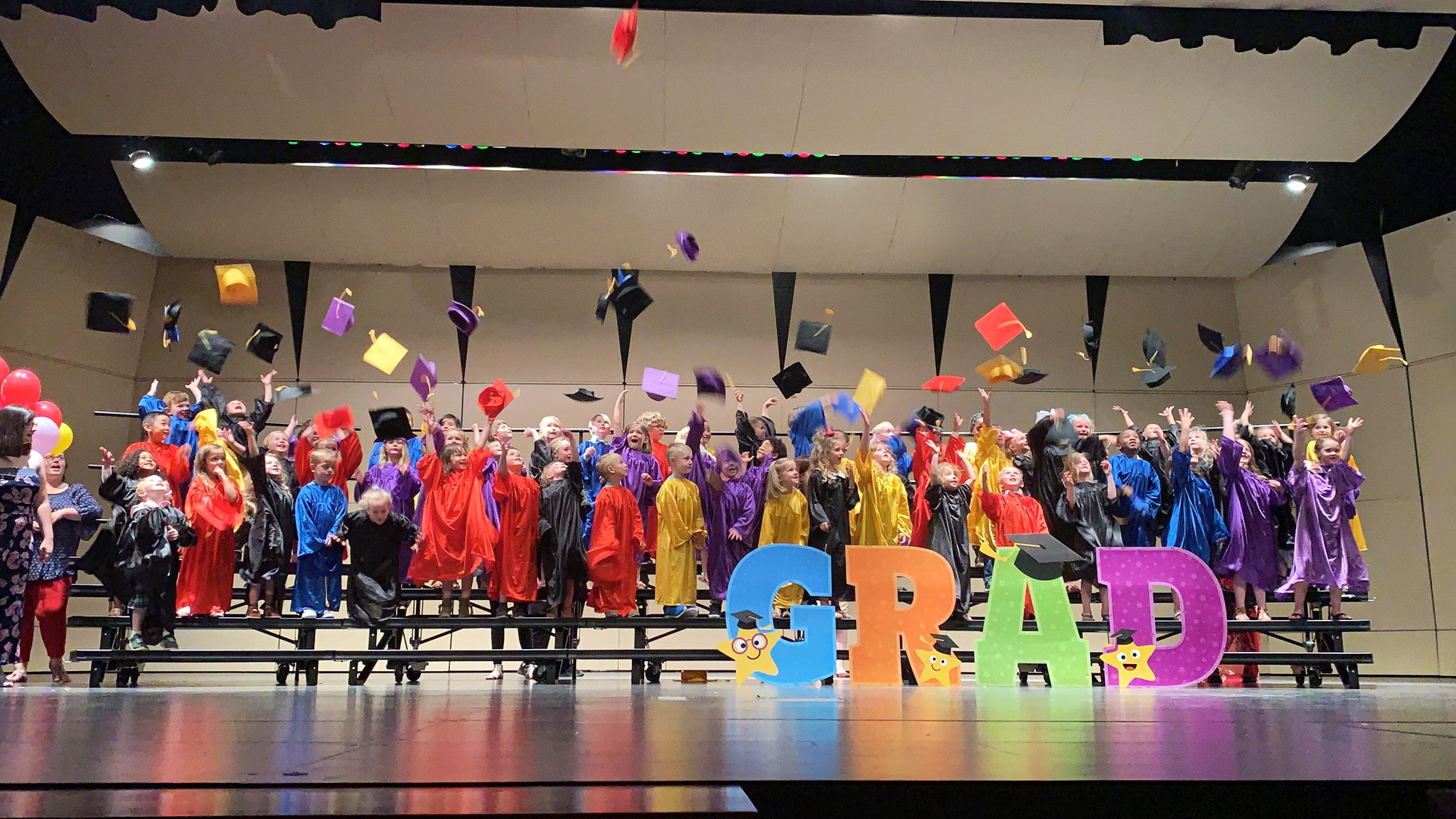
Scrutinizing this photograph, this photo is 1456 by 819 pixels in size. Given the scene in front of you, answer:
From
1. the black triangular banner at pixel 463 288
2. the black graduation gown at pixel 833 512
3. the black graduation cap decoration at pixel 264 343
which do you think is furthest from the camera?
the black triangular banner at pixel 463 288

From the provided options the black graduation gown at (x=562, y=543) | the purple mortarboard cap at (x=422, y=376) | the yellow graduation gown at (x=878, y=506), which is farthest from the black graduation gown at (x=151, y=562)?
the yellow graduation gown at (x=878, y=506)

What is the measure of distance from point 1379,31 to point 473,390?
8.76 m

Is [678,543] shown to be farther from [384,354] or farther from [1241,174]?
[1241,174]

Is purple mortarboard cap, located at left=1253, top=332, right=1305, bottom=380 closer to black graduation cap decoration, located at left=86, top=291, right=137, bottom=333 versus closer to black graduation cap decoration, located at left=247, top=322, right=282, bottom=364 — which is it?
black graduation cap decoration, located at left=247, top=322, right=282, bottom=364

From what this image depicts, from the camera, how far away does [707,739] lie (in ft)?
8.05

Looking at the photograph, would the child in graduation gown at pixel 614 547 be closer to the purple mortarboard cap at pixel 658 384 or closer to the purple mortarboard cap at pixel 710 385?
Answer: the purple mortarboard cap at pixel 710 385

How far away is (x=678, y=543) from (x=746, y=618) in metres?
1.24

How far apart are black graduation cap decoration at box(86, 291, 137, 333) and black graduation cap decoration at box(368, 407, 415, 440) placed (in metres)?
2.65

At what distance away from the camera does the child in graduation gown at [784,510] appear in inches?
275

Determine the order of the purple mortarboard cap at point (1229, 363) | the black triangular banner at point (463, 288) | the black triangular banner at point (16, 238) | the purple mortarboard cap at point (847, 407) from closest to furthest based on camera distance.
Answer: the purple mortarboard cap at point (847, 407) < the black triangular banner at point (16, 238) < the purple mortarboard cap at point (1229, 363) < the black triangular banner at point (463, 288)

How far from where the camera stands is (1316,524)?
714 cm

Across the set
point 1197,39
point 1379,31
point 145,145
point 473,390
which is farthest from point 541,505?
point 1379,31

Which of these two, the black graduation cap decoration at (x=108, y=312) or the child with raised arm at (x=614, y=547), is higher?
the black graduation cap decoration at (x=108, y=312)

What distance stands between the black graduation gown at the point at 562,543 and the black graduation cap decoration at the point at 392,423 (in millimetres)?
1096
